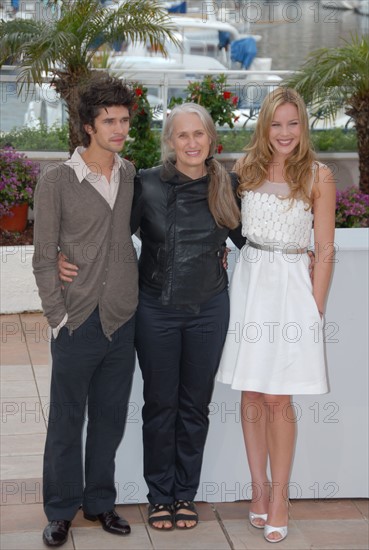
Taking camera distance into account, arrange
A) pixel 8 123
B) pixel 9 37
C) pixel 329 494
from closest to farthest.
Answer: pixel 329 494, pixel 9 37, pixel 8 123

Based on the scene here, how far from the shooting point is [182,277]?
4094 millimetres

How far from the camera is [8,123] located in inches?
378

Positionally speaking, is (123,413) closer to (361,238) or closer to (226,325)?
(226,325)

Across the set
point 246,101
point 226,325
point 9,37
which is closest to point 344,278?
point 226,325

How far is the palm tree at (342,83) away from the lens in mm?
8930

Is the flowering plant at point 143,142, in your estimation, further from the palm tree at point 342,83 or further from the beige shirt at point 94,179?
the beige shirt at point 94,179

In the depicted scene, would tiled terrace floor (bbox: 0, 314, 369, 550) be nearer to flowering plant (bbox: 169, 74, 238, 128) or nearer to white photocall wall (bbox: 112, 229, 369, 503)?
white photocall wall (bbox: 112, 229, 369, 503)

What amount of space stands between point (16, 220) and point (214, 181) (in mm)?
4760

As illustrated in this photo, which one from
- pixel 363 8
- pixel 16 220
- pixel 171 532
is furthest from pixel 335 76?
pixel 363 8

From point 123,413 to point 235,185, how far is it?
110cm

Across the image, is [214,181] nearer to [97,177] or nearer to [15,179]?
[97,177]

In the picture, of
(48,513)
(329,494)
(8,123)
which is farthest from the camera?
(8,123)

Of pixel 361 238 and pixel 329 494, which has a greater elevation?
pixel 361 238

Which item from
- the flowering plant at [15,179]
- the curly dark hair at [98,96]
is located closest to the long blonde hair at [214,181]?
the curly dark hair at [98,96]
